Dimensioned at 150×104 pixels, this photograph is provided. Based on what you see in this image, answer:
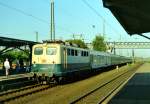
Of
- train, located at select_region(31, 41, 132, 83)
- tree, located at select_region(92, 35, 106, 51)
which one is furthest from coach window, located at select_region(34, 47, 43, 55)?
tree, located at select_region(92, 35, 106, 51)

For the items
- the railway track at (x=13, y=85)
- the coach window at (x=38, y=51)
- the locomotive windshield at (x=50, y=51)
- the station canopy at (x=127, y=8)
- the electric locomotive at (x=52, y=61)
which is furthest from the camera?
the coach window at (x=38, y=51)

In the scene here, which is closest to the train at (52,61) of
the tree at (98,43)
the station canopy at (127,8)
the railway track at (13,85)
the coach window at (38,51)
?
the coach window at (38,51)

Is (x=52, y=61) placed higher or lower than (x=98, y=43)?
lower

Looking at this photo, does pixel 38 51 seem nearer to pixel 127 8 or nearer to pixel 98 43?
pixel 127 8

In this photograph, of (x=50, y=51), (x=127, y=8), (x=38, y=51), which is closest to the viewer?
(x=127, y=8)

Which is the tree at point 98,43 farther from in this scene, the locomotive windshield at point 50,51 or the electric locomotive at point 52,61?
the locomotive windshield at point 50,51

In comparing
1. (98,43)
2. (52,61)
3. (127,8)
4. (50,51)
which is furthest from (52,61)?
(98,43)

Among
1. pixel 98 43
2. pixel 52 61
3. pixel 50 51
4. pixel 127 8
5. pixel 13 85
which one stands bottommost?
pixel 13 85

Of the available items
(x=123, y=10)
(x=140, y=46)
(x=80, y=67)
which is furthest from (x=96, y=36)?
(x=123, y=10)

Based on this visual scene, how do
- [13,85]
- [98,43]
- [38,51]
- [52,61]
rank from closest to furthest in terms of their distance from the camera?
[13,85]
[52,61]
[38,51]
[98,43]

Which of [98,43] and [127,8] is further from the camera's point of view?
[98,43]

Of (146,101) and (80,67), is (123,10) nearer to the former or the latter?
(146,101)

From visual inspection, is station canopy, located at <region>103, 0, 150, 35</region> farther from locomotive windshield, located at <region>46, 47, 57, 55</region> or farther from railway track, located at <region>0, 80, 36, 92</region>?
locomotive windshield, located at <region>46, 47, 57, 55</region>

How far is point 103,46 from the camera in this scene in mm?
100000
